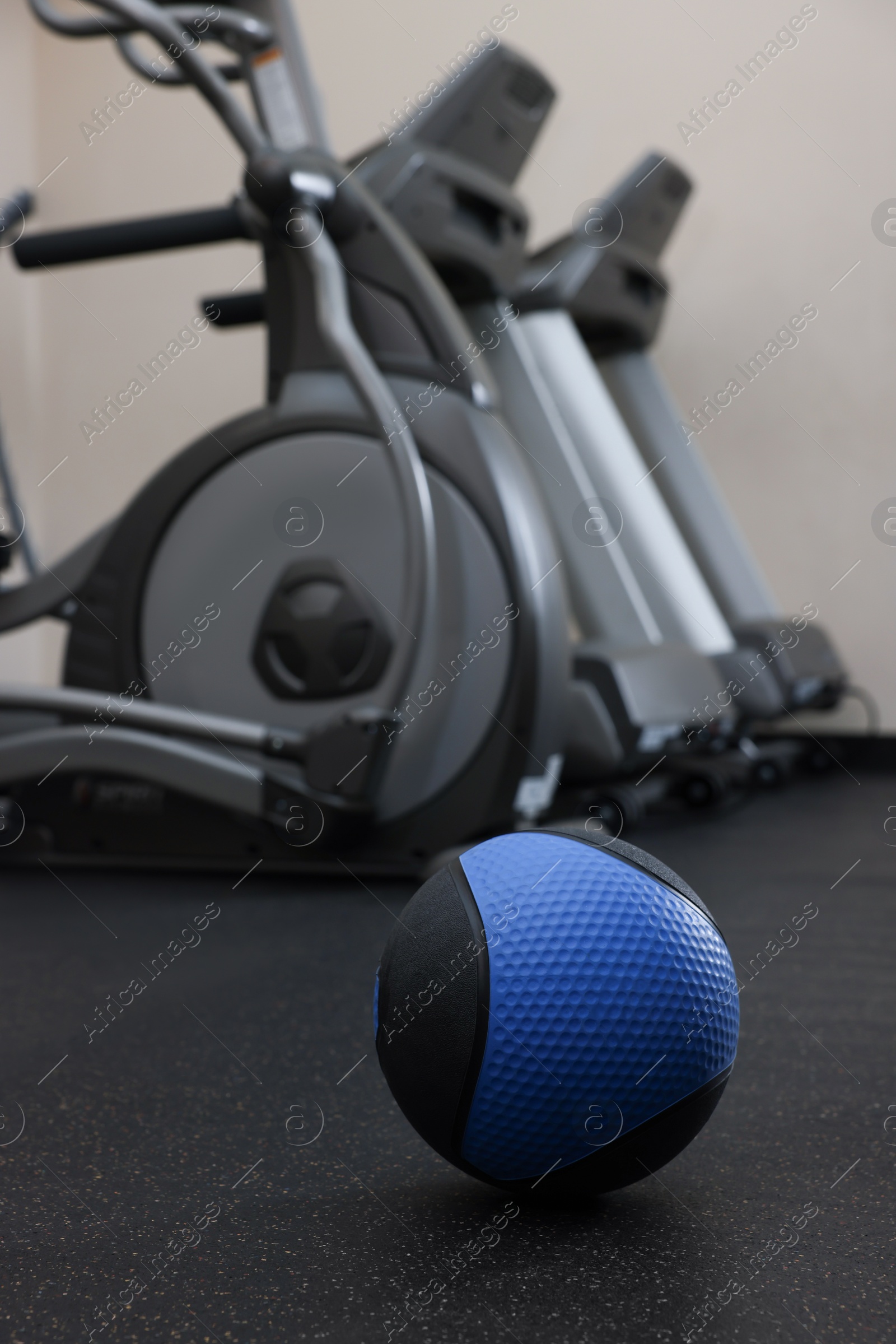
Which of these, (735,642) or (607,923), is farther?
(735,642)

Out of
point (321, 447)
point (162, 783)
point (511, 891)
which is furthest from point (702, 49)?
point (511, 891)

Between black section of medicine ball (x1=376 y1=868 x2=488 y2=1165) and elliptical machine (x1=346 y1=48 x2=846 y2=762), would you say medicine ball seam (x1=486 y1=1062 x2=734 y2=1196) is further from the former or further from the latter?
elliptical machine (x1=346 y1=48 x2=846 y2=762)

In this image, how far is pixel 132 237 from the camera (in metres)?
2.43

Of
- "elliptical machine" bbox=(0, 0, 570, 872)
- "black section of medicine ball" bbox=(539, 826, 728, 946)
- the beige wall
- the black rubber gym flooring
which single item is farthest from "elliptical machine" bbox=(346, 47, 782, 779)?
"black section of medicine ball" bbox=(539, 826, 728, 946)

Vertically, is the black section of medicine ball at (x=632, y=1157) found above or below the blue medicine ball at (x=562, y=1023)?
below

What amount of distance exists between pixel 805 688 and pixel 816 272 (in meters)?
1.74

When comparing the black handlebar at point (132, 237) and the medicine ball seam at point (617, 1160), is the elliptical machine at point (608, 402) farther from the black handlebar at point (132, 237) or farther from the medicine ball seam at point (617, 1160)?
the medicine ball seam at point (617, 1160)

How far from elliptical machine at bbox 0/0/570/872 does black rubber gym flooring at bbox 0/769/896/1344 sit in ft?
1.92

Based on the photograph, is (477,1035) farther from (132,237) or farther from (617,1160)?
(132,237)

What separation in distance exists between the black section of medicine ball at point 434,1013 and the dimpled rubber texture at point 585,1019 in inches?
0.6

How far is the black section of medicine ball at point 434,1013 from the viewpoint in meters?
0.77

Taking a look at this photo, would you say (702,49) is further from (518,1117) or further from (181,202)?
(518,1117)

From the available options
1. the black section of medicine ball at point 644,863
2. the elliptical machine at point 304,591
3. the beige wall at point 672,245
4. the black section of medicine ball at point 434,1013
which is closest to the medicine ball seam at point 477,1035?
the black section of medicine ball at point 434,1013

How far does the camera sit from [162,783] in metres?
2.24
